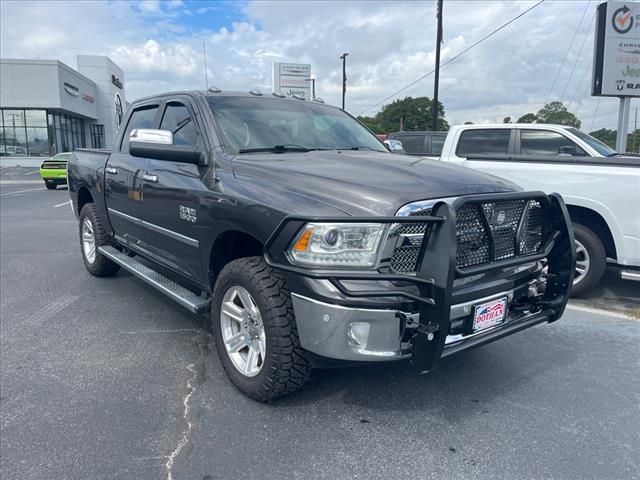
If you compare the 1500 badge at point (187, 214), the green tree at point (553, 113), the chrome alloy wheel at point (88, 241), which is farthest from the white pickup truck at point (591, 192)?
the green tree at point (553, 113)

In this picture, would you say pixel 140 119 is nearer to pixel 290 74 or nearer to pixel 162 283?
pixel 162 283

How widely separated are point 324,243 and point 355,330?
471mm

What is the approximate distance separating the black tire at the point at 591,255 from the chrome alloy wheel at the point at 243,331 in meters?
3.90

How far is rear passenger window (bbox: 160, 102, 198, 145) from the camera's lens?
4035mm

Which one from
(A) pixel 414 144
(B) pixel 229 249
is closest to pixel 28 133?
(A) pixel 414 144

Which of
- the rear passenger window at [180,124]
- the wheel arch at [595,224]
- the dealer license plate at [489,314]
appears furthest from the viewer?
the wheel arch at [595,224]

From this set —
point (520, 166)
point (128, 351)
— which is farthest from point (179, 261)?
point (520, 166)

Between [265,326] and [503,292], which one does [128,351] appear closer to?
[265,326]

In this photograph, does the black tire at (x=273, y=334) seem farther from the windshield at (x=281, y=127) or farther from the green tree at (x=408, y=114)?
the green tree at (x=408, y=114)

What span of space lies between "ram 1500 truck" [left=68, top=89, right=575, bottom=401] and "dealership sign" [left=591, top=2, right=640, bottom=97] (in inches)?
497

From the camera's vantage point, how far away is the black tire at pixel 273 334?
9.52 feet

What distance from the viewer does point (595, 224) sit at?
5.60 metres

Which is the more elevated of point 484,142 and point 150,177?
point 484,142

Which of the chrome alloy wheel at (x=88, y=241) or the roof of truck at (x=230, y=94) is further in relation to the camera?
the chrome alloy wheel at (x=88, y=241)
